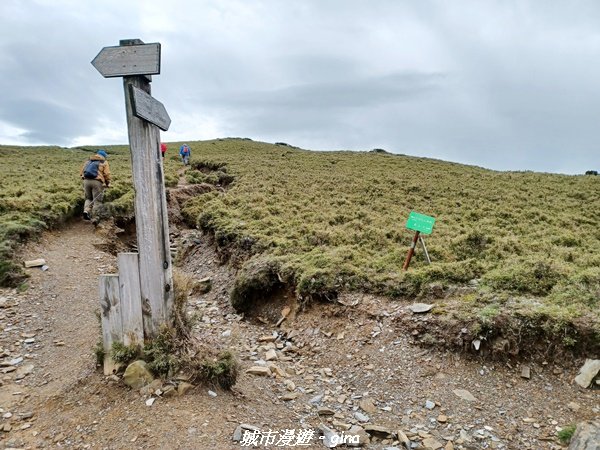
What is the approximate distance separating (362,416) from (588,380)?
10.3 feet

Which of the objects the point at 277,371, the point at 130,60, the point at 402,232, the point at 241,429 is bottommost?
the point at 277,371

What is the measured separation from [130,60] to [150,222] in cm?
205

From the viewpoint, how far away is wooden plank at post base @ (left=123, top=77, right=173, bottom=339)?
5137 mm

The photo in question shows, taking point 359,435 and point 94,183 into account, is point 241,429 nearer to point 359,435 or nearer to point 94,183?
point 359,435

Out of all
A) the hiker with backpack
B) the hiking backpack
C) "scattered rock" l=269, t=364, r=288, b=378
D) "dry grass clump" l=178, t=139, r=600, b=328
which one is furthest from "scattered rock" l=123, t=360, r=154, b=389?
the hiking backpack

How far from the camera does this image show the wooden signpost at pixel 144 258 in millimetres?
5137

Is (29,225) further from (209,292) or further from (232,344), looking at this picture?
(232,344)

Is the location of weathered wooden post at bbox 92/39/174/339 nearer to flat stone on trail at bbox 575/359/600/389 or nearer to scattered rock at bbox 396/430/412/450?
scattered rock at bbox 396/430/412/450

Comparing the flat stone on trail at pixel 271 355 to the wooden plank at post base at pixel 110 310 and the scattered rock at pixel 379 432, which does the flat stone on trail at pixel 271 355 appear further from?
the wooden plank at post base at pixel 110 310

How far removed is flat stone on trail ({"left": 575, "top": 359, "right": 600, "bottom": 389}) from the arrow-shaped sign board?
6.96 m

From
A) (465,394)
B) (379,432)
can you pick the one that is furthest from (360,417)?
(465,394)

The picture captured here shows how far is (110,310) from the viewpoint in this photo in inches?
206

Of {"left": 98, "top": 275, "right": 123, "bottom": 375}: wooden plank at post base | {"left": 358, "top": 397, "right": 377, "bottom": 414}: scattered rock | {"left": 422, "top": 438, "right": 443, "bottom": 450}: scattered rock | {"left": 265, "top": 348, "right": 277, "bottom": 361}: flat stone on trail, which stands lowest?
{"left": 422, "top": 438, "right": 443, "bottom": 450}: scattered rock

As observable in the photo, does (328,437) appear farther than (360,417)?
No
